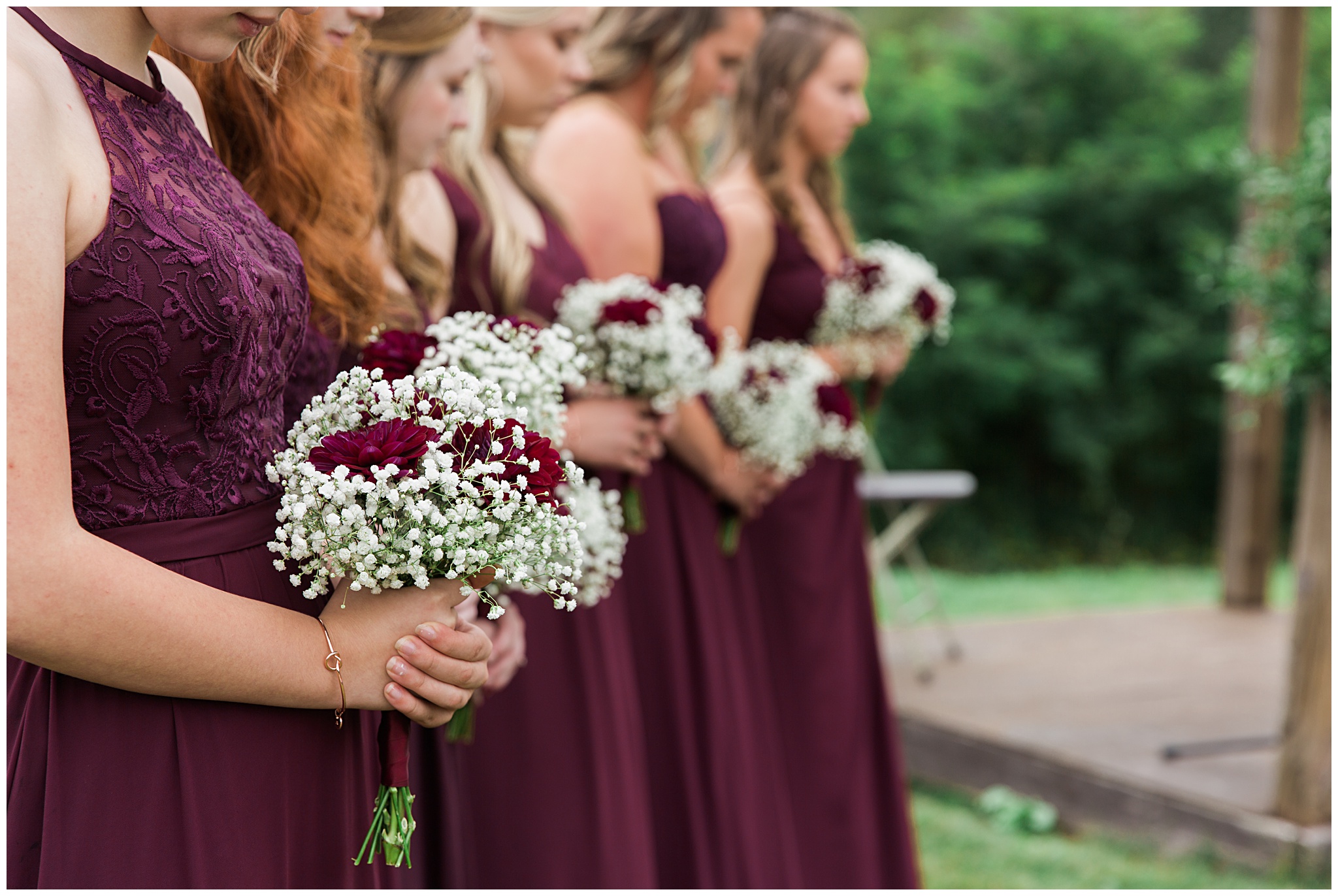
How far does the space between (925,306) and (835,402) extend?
2.42 feet

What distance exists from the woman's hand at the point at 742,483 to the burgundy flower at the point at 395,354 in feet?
6.02

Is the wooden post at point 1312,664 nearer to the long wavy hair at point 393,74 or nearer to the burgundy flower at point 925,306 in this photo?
the burgundy flower at point 925,306

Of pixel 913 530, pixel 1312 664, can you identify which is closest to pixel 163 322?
pixel 1312 664

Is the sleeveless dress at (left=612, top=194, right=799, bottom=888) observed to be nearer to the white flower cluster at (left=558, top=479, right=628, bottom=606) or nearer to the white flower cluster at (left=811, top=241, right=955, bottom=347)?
the white flower cluster at (left=558, top=479, right=628, bottom=606)

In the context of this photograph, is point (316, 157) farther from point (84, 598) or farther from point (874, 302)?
point (874, 302)

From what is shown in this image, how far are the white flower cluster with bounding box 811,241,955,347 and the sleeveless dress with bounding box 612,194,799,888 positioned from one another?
703mm

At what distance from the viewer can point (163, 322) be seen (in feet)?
4.83

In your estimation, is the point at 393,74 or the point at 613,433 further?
the point at 613,433

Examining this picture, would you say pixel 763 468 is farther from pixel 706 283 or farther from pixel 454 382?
pixel 454 382

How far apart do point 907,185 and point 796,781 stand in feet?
39.6

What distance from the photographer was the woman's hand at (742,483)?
368 centimetres

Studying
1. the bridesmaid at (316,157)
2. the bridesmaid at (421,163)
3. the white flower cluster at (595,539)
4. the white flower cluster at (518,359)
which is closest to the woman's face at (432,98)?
the bridesmaid at (421,163)

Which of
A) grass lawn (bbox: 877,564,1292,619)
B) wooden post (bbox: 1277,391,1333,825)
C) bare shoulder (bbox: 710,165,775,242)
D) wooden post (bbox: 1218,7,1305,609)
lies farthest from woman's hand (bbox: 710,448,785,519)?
wooden post (bbox: 1218,7,1305,609)

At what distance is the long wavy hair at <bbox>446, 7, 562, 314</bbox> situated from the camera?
2.85 m
